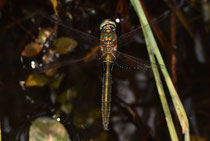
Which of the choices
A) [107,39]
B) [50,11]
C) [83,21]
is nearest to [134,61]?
[107,39]

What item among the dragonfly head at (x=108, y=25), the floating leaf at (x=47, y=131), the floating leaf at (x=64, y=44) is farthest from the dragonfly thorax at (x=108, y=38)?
the floating leaf at (x=47, y=131)

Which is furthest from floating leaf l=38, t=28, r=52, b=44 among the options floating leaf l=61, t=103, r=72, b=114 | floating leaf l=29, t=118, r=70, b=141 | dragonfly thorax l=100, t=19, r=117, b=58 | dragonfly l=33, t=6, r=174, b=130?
floating leaf l=29, t=118, r=70, b=141

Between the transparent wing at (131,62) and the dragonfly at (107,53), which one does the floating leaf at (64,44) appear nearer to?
the dragonfly at (107,53)

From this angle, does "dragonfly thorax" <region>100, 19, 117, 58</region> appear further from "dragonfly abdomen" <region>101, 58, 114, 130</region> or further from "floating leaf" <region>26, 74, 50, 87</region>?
"floating leaf" <region>26, 74, 50, 87</region>

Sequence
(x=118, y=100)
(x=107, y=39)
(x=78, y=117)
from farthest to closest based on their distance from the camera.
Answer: (x=118, y=100) → (x=78, y=117) → (x=107, y=39)

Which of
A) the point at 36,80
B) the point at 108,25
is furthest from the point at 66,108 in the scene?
the point at 108,25

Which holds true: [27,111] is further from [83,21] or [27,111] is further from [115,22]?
[115,22]
